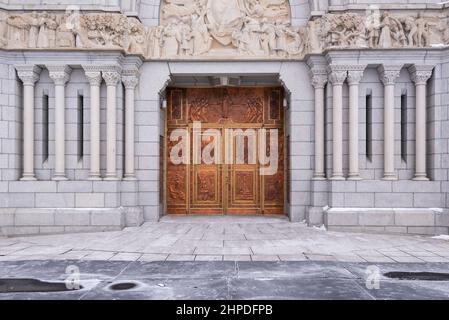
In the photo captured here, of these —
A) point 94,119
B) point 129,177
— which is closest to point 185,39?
point 94,119

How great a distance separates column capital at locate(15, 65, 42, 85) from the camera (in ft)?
38.5

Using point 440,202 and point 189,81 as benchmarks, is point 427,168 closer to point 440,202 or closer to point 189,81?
point 440,202

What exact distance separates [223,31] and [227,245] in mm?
6786

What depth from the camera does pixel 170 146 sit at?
14.2 metres

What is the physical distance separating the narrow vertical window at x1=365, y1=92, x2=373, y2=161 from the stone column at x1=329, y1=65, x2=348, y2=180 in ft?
3.02

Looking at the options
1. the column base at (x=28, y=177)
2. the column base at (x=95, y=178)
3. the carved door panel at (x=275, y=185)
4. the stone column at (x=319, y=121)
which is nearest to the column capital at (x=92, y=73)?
the column base at (x=95, y=178)

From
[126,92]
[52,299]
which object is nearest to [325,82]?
[126,92]

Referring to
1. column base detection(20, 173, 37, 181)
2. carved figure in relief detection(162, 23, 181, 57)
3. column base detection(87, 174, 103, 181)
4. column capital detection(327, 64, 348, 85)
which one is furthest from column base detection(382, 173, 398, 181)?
column base detection(20, 173, 37, 181)

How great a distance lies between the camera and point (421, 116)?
11.8 metres

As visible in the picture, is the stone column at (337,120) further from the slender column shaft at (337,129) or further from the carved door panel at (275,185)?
the carved door panel at (275,185)

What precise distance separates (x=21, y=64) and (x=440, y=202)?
12368 mm

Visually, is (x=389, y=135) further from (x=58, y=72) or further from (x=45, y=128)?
(x=45, y=128)

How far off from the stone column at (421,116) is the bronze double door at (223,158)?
4230 millimetres

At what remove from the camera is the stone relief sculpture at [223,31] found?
38.3ft
